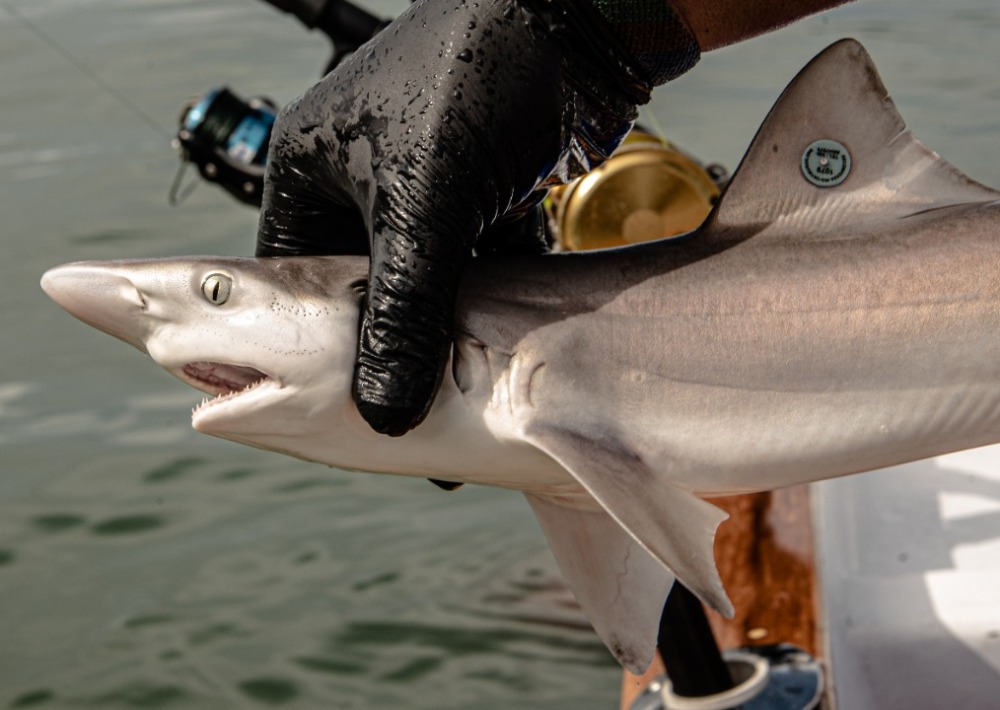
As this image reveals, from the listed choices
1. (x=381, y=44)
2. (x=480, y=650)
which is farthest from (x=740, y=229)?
(x=480, y=650)

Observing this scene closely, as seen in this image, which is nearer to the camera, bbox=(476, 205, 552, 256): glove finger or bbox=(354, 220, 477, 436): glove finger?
bbox=(354, 220, 477, 436): glove finger

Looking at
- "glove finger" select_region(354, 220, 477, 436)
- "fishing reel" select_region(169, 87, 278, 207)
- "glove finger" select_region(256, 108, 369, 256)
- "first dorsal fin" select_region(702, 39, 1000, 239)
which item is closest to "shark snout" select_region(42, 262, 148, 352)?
"glove finger" select_region(256, 108, 369, 256)

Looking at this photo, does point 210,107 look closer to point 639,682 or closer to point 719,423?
point 639,682

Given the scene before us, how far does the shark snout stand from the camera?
1930 millimetres

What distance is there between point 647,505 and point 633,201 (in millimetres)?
1344

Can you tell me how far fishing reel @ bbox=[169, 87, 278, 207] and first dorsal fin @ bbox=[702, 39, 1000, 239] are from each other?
248 centimetres

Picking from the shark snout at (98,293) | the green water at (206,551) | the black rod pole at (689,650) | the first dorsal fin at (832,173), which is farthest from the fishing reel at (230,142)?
the first dorsal fin at (832,173)

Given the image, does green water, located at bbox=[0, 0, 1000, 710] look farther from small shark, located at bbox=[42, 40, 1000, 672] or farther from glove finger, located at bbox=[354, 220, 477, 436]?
glove finger, located at bbox=[354, 220, 477, 436]

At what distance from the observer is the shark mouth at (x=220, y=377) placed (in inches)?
77.0

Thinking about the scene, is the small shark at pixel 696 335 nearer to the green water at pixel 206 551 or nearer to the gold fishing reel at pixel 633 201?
the gold fishing reel at pixel 633 201

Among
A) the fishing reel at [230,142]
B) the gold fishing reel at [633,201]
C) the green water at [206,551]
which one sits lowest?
the green water at [206,551]

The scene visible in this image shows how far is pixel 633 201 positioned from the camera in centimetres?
305

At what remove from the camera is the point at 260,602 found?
15.3ft

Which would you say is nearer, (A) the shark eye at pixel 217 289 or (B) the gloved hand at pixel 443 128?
(B) the gloved hand at pixel 443 128
